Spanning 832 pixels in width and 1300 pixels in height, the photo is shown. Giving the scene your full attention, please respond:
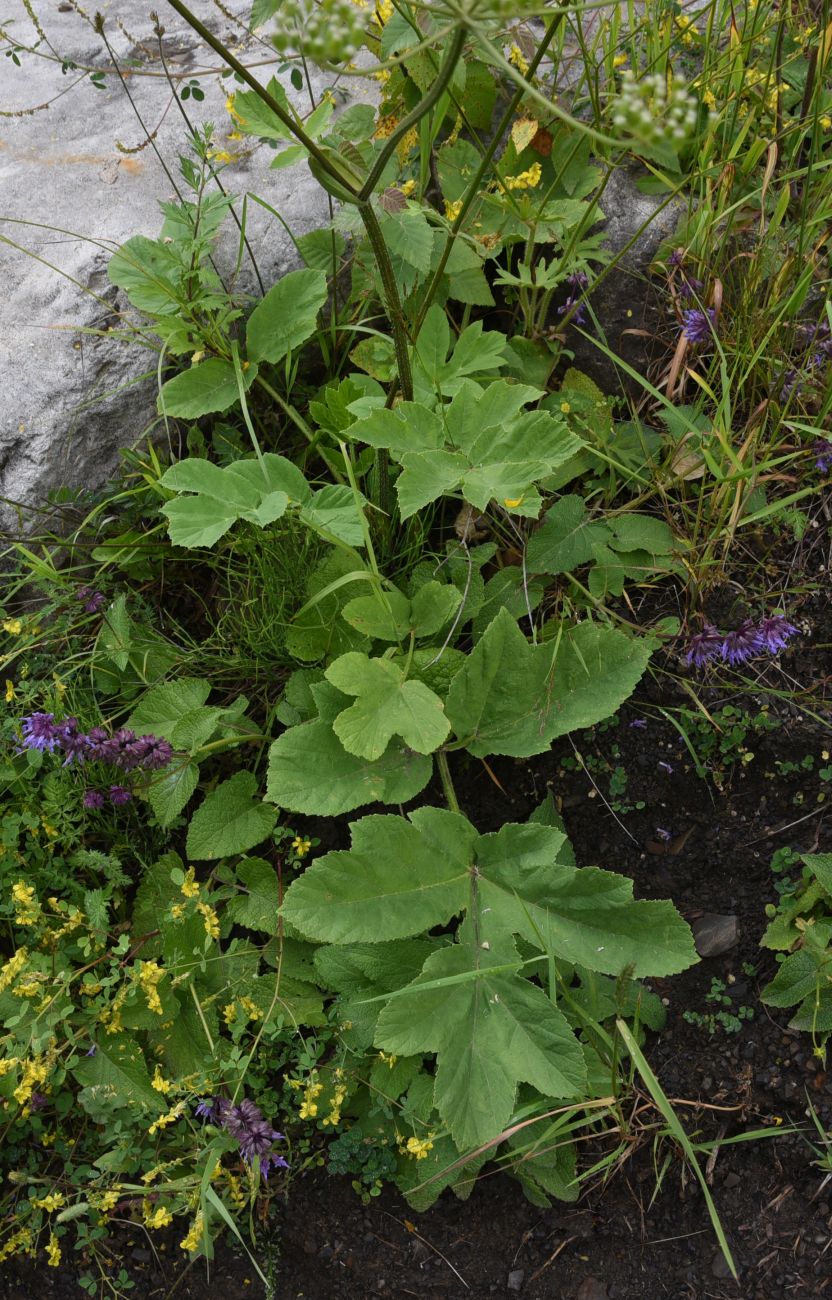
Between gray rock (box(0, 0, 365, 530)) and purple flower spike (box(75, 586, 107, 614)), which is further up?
gray rock (box(0, 0, 365, 530))

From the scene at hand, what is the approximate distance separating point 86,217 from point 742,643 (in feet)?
6.74

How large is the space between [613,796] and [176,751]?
101cm

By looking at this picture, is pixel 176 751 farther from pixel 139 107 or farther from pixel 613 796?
pixel 139 107

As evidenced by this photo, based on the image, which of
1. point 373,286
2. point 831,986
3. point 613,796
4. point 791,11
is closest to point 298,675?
point 613,796

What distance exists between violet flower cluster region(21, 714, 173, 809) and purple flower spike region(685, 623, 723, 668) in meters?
1.16

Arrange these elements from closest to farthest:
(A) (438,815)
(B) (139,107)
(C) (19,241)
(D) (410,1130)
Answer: (A) (438,815) < (D) (410,1130) < (C) (19,241) < (B) (139,107)

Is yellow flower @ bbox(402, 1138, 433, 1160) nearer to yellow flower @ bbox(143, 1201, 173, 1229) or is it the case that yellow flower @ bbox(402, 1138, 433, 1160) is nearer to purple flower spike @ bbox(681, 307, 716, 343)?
yellow flower @ bbox(143, 1201, 173, 1229)

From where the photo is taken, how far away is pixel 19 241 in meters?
2.67

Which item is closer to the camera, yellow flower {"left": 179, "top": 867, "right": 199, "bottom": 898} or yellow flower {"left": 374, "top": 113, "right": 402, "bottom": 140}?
yellow flower {"left": 179, "top": 867, "right": 199, "bottom": 898}

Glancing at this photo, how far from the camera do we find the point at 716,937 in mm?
2188

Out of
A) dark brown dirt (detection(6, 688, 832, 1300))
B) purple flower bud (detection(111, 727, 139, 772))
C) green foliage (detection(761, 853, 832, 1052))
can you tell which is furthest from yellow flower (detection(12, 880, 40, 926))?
green foliage (detection(761, 853, 832, 1052))

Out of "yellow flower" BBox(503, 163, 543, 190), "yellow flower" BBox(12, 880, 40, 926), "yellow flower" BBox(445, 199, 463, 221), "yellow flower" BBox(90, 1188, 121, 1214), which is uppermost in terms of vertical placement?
"yellow flower" BBox(503, 163, 543, 190)

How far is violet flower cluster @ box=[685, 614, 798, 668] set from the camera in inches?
84.1

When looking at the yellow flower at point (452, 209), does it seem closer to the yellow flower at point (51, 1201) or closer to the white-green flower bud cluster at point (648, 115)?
the white-green flower bud cluster at point (648, 115)
